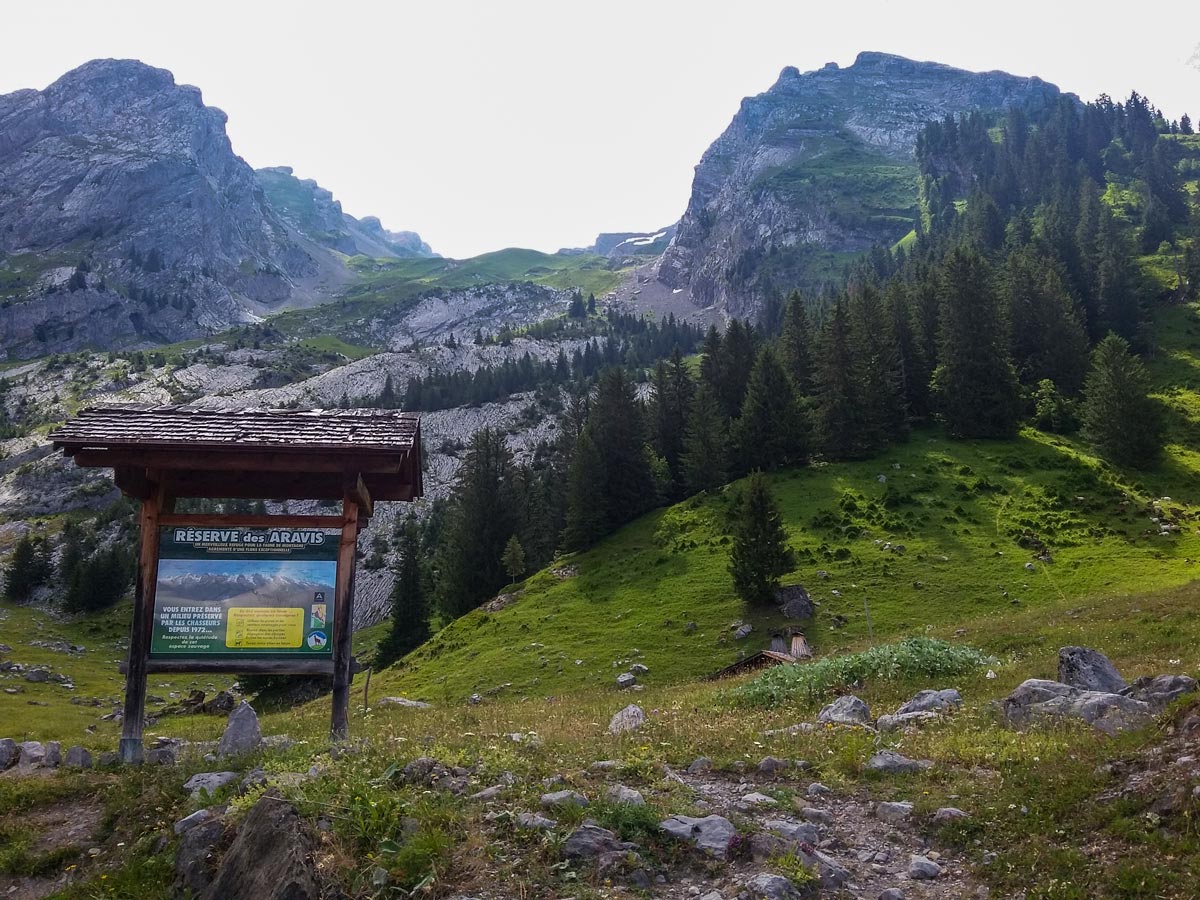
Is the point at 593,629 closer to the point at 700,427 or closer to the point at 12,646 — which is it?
the point at 700,427

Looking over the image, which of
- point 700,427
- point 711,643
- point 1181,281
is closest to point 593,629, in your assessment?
point 711,643

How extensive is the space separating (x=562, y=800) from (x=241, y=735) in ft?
25.6

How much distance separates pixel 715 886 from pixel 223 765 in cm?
900

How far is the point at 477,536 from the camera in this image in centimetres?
7619

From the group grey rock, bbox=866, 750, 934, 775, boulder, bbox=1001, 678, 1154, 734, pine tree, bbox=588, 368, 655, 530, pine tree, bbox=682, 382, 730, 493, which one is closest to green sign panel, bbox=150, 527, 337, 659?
grey rock, bbox=866, 750, 934, 775

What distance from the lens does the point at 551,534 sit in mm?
83062

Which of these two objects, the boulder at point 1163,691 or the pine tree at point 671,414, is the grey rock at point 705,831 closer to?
the boulder at point 1163,691

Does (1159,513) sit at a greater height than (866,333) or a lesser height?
lesser

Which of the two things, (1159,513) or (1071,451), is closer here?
(1159,513)

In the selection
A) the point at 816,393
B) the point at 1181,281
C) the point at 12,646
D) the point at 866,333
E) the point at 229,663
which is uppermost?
the point at 1181,281

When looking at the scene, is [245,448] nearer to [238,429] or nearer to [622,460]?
[238,429]

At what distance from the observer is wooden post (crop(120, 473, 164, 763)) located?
1488 centimetres

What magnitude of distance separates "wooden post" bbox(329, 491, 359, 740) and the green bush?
10.9m

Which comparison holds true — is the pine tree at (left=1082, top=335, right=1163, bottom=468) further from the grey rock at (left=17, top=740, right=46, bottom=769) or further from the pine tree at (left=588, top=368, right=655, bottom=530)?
the grey rock at (left=17, top=740, right=46, bottom=769)
